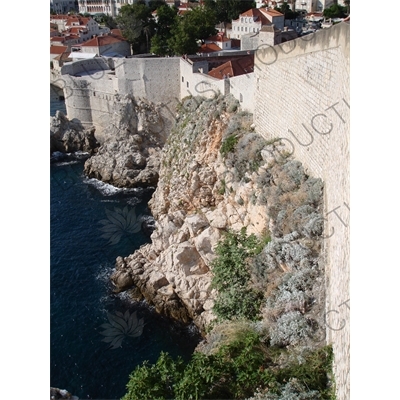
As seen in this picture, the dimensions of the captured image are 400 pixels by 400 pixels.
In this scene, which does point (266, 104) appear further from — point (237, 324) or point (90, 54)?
point (90, 54)

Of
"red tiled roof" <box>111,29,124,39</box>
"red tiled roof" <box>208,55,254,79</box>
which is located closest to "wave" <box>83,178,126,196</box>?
"red tiled roof" <box>208,55,254,79</box>

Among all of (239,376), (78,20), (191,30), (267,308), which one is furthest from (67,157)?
(239,376)

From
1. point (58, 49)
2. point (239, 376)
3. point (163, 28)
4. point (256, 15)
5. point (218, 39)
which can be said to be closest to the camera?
point (239, 376)

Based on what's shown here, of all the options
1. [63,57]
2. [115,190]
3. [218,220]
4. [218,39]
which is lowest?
[115,190]

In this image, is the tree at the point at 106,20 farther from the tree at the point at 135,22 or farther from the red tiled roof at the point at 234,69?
the red tiled roof at the point at 234,69

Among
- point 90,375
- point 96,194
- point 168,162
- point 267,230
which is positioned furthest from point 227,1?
point 90,375

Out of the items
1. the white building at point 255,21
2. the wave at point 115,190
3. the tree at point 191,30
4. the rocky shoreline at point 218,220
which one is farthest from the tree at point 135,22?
the wave at point 115,190

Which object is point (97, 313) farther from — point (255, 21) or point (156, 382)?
point (255, 21)
